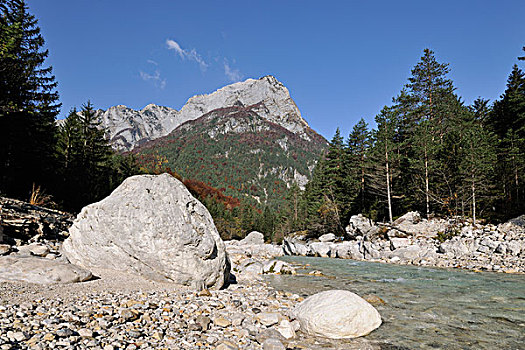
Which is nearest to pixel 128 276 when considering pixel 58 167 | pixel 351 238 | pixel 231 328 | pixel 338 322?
pixel 231 328

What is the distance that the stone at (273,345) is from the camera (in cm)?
481

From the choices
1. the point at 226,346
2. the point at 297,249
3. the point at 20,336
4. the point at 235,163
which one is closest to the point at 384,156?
the point at 297,249

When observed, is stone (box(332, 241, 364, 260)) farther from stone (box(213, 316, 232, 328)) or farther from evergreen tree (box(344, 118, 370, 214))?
stone (box(213, 316, 232, 328))

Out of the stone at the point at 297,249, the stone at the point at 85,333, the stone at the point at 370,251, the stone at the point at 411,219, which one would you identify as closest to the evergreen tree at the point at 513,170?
the stone at the point at 411,219

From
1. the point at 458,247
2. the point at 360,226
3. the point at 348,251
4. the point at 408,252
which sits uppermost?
the point at 360,226

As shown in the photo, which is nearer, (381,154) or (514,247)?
(514,247)

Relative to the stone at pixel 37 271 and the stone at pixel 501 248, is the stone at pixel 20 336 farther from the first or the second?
the stone at pixel 501 248

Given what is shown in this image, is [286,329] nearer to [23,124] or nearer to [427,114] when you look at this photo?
[23,124]

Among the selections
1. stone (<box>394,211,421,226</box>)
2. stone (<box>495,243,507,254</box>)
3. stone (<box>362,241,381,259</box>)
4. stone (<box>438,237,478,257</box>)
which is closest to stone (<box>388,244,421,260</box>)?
stone (<box>362,241,381,259</box>)

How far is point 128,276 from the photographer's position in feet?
24.3

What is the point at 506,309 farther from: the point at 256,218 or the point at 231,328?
the point at 256,218

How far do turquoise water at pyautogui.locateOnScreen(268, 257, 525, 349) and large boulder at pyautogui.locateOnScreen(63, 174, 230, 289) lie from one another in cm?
442

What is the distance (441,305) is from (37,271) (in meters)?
10.7

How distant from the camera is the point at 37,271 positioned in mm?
5789
